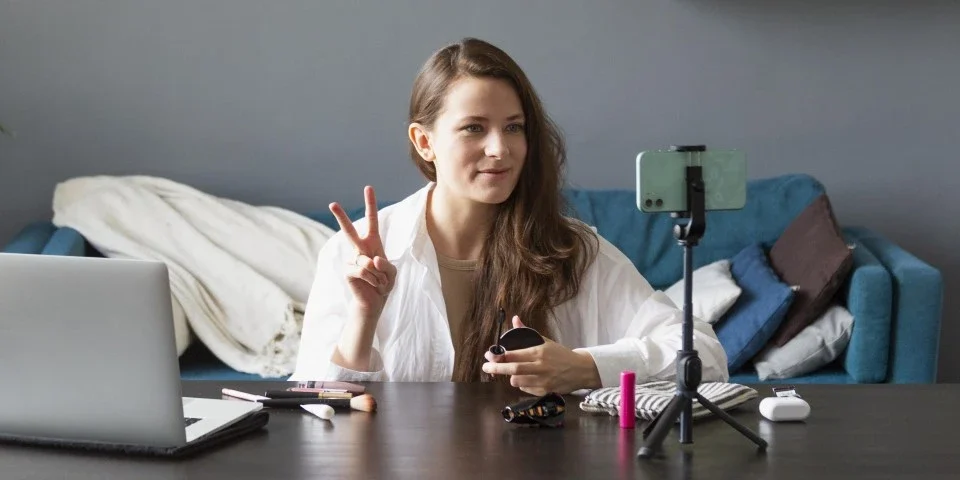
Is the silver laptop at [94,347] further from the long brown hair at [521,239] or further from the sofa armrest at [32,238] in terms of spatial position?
the sofa armrest at [32,238]

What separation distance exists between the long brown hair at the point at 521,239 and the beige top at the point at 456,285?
0.02 m

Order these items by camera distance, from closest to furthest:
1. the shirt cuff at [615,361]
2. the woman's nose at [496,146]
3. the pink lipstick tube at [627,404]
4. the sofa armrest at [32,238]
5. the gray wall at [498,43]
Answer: the pink lipstick tube at [627,404]
the shirt cuff at [615,361]
the woman's nose at [496,146]
the sofa armrest at [32,238]
the gray wall at [498,43]

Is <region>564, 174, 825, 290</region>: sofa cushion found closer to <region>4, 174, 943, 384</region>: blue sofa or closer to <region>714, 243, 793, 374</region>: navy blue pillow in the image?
<region>4, 174, 943, 384</region>: blue sofa

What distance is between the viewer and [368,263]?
6.09ft

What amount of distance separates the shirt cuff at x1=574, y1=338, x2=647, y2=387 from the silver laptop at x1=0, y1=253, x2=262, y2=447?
0.64m

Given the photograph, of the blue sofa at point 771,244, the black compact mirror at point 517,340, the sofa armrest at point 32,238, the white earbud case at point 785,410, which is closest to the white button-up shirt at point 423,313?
the black compact mirror at point 517,340

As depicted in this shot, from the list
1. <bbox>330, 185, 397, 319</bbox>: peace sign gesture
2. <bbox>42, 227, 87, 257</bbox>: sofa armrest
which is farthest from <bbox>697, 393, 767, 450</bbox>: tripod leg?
<bbox>42, 227, 87, 257</bbox>: sofa armrest

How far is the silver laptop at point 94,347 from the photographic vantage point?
4.68ft

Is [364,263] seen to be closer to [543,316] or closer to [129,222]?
[543,316]

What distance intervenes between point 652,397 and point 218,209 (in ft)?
7.43

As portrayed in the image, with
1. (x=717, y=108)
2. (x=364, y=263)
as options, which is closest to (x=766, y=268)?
(x=717, y=108)

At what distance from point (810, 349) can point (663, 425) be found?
181 cm

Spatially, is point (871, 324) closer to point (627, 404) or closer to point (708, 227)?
point (708, 227)

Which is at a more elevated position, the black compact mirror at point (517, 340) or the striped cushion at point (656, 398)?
the black compact mirror at point (517, 340)
